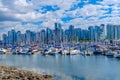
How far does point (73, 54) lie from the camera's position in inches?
4220

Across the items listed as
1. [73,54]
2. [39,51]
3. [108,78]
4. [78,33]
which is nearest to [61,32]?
[78,33]

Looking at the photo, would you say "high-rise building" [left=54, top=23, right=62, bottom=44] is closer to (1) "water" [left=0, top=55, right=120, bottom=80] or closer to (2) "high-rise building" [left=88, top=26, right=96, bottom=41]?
(2) "high-rise building" [left=88, top=26, right=96, bottom=41]

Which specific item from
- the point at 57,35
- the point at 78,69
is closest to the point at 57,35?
the point at 57,35

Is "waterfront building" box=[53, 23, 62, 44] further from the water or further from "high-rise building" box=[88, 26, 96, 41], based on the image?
the water

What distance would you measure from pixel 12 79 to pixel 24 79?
1542 mm

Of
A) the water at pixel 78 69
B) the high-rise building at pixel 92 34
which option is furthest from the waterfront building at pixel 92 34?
the water at pixel 78 69

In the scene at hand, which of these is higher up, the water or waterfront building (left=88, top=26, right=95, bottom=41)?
waterfront building (left=88, top=26, right=95, bottom=41)

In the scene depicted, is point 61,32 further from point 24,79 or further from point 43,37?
point 24,79

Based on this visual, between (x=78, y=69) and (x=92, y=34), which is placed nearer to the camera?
(x=78, y=69)

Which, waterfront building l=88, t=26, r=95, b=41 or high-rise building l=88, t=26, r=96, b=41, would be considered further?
waterfront building l=88, t=26, r=95, b=41

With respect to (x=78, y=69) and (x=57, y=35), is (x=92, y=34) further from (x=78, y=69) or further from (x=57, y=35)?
(x=78, y=69)

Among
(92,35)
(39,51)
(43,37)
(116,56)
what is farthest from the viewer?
(43,37)

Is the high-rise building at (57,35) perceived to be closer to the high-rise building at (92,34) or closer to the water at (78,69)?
the high-rise building at (92,34)

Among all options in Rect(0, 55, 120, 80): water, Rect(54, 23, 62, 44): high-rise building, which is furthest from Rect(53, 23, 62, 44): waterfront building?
Rect(0, 55, 120, 80): water
